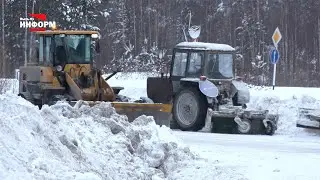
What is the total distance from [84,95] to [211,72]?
131 inches

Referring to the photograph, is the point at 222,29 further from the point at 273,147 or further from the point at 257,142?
the point at 273,147

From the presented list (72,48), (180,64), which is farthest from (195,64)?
(72,48)

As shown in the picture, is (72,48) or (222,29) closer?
(72,48)

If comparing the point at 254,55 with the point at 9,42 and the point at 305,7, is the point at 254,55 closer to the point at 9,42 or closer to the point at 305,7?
the point at 305,7

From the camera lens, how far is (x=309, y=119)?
1545cm

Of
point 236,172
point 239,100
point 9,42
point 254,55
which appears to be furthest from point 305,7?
point 236,172

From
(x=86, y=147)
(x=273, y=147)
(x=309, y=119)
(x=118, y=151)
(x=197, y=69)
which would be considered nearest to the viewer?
(x=86, y=147)

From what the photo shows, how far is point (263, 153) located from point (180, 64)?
17.3 feet

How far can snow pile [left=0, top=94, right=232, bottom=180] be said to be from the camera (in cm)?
642

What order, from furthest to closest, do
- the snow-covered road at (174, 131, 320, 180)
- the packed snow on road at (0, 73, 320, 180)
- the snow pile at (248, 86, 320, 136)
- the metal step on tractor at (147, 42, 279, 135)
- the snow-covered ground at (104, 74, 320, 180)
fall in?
the snow pile at (248, 86, 320, 136)
the metal step on tractor at (147, 42, 279, 135)
the snow-covered ground at (104, 74, 320, 180)
the snow-covered road at (174, 131, 320, 180)
the packed snow on road at (0, 73, 320, 180)

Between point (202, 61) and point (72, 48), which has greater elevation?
point (72, 48)

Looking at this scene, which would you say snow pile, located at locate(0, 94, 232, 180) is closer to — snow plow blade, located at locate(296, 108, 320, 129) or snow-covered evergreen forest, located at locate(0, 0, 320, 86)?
snow plow blade, located at locate(296, 108, 320, 129)

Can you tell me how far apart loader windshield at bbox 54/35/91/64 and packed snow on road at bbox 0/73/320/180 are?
3642 millimetres

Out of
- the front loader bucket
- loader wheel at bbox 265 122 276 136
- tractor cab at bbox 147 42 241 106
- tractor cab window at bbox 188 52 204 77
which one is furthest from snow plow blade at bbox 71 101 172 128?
loader wheel at bbox 265 122 276 136
